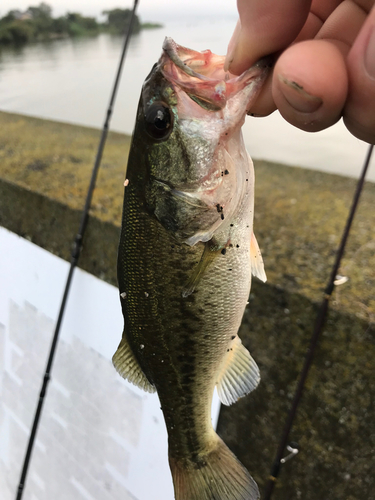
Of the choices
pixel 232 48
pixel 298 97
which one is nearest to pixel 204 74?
pixel 232 48

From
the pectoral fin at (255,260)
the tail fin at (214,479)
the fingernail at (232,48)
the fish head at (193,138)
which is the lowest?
the tail fin at (214,479)

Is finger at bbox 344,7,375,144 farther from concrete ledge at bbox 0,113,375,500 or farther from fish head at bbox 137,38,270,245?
concrete ledge at bbox 0,113,375,500

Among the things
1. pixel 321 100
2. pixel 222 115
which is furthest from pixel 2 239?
pixel 321 100

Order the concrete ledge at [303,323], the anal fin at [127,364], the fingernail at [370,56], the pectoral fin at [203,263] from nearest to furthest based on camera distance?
the fingernail at [370,56]
the pectoral fin at [203,263]
the anal fin at [127,364]
the concrete ledge at [303,323]

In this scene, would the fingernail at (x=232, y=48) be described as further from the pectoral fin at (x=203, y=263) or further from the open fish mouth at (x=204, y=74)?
the pectoral fin at (x=203, y=263)

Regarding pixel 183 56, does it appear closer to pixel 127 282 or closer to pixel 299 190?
pixel 127 282

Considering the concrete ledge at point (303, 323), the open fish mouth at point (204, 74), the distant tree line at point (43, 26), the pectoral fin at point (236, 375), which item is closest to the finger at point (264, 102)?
the open fish mouth at point (204, 74)
